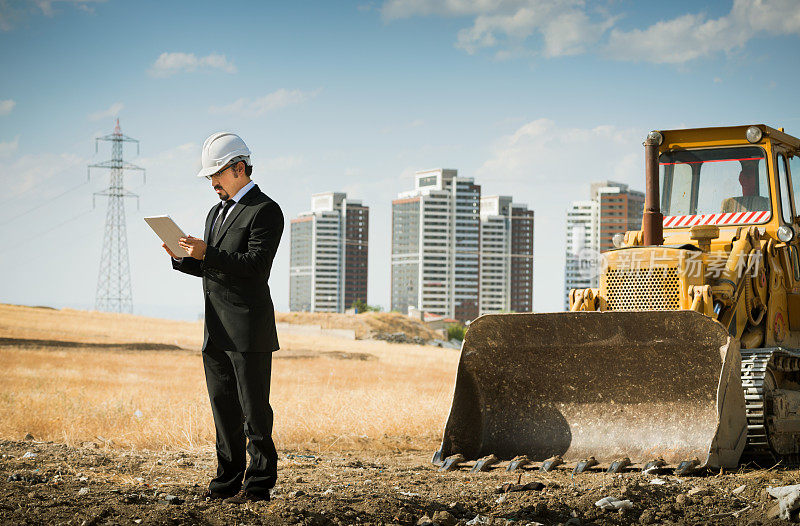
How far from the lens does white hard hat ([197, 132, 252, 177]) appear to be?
524 centimetres

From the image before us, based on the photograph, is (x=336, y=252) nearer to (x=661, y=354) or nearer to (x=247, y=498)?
(x=661, y=354)

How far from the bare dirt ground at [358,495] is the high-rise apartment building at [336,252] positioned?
10406cm

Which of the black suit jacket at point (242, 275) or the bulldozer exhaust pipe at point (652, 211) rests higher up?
the bulldozer exhaust pipe at point (652, 211)

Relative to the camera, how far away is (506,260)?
112 metres

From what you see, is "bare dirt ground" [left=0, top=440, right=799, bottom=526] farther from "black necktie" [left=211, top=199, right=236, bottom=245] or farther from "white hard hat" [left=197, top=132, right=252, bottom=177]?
"white hard hat" [left=197, top=132, right=252, bottom=177]

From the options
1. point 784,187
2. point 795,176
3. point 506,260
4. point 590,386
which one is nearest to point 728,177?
point 784,187

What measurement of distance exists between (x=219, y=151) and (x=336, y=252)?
10774 centimetres

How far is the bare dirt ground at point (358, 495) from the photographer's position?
4.78 metres

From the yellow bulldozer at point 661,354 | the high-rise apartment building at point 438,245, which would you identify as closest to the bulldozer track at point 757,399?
the yellow bulldozer at point 661,354

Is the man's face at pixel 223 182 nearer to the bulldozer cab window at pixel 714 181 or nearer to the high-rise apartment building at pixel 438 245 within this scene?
the bulldozer cab window at pixel 714 181

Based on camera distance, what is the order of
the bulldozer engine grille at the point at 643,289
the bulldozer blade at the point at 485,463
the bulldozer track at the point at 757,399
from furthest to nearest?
1. the bulldozer engine grille at the point at 643,289
2. the bulldozer blade at the point at 485,463
3. the bulldozer track at the point at 757,399

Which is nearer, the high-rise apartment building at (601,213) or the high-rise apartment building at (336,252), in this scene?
the high-rise apartment building at (601,213)

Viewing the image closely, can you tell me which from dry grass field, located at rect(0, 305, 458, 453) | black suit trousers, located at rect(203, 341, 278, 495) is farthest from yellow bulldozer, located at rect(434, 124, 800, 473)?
black suit trousers, located at rect(203, 341, 278, 495)

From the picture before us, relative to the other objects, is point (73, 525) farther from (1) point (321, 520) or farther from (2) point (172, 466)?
(2) point (172, 466)
